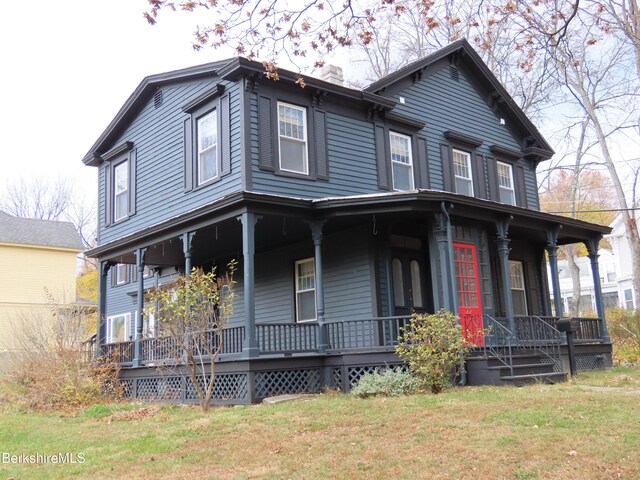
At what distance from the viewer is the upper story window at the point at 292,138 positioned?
13.8 m

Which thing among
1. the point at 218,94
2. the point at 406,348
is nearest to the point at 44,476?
the point at 406,348

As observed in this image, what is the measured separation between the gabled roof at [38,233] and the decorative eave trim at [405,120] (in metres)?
20.5

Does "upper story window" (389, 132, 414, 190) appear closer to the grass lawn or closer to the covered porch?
the covered porch

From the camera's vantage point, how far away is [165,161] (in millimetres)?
16000

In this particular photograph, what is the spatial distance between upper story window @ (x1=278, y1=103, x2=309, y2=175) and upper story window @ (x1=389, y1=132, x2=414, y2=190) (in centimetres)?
267

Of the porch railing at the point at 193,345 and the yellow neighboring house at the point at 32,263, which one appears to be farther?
the yellow neighboring house at the point at 32,263

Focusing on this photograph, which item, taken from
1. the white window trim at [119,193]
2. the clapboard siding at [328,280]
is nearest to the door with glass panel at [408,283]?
the clapboard siding at [328,280]

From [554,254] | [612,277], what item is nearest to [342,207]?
[554,254]

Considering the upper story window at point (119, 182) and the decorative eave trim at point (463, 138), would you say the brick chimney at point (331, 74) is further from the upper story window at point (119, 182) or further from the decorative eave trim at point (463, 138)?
the upper story window at point (119, 182)

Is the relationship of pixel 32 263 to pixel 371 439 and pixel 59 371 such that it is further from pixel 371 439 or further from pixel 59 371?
pixel 371 439

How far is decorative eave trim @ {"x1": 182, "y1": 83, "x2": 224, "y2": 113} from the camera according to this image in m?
13.9

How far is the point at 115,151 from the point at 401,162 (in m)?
7.87

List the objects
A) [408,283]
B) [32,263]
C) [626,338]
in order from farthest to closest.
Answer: [32,263]
[626,338]
[408,283]

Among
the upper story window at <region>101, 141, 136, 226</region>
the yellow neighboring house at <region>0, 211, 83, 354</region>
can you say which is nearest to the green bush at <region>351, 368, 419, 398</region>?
the upper story window at <region>101, 141, 136, 226</region>
